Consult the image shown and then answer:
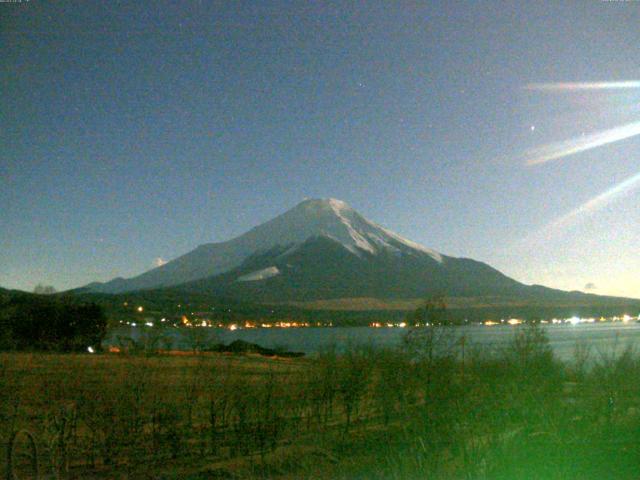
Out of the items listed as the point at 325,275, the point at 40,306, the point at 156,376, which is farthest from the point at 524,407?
the point at 325,275

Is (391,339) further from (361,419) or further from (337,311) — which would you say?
(337,311)

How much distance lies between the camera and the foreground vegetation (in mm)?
9641

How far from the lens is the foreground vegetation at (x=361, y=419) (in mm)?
9641

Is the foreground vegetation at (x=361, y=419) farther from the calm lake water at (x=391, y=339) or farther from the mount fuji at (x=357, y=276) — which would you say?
the mount fuji at (x=357, y=276)

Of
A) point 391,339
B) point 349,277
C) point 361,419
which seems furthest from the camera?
point 349,277

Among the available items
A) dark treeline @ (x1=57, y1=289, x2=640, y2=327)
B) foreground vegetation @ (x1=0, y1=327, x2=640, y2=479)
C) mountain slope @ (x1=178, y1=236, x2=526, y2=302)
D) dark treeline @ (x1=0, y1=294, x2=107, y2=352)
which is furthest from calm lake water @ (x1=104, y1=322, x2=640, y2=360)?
mountain slope @ (x1=178, y1=236, x2=526, y2=302)

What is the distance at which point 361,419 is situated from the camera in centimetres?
1752

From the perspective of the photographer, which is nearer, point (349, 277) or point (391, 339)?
point (391, 339)

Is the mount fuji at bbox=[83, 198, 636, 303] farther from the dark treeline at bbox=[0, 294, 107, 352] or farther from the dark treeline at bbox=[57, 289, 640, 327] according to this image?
the dark treeline at bbox=[0, 294, 107, 352]

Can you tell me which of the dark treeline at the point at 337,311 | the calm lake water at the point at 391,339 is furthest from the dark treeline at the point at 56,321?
the dark treeline at the point at 337,311

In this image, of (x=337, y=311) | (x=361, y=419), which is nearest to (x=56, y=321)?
(x=361, y=419)

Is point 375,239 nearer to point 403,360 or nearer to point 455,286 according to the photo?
point 455,286

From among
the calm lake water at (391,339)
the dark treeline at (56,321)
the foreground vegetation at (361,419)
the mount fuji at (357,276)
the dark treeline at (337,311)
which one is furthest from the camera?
the mount fuji at (357,276)

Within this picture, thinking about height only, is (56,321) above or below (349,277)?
below
